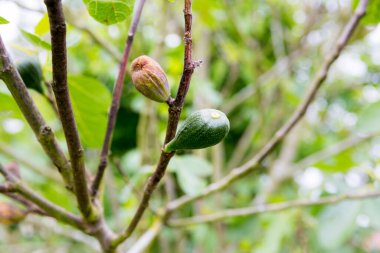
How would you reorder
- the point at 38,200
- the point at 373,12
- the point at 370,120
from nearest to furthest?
1. the point at 38,200
2. the point at 373,12
3. the point at 370,120

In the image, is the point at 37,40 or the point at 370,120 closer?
the point at 37,40

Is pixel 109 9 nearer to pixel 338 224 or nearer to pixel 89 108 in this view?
pixel 89 108

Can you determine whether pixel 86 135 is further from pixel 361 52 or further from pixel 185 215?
pixel 361 52

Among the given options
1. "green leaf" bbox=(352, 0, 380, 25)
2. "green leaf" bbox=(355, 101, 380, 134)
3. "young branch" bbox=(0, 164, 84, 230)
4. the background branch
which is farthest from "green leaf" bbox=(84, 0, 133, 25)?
the background branch

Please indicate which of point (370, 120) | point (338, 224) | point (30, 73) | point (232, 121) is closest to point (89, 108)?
point (30, 73)

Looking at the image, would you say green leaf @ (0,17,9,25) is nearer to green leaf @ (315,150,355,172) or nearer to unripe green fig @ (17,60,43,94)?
unripe green fig @ (17,60,43,94)

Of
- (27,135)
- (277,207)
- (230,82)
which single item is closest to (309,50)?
(230,82)
